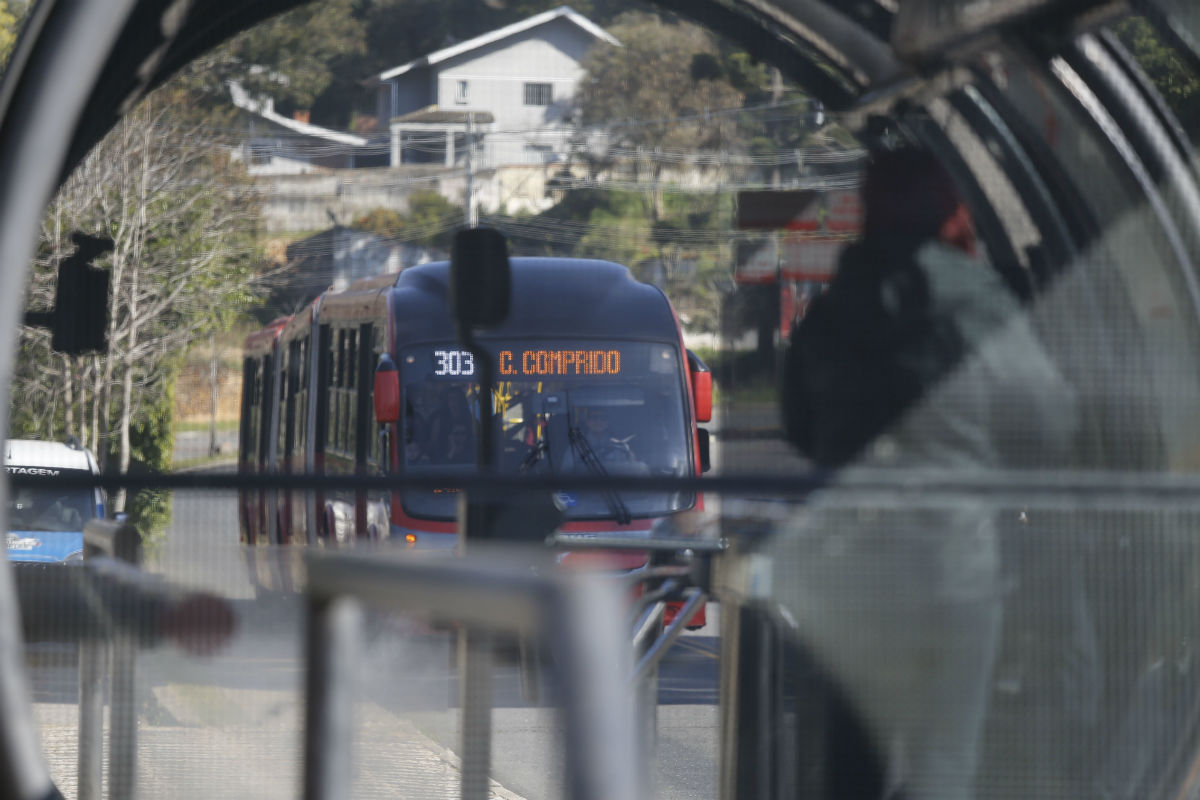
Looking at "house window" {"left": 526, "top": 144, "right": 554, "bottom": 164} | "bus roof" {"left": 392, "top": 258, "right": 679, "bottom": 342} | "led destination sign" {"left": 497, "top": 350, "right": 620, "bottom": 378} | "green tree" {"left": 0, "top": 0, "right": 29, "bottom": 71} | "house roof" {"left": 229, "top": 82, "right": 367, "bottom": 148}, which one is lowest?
"led destination sign" {"left": 497, "top": 350, "right": 620, "bottom": 378}

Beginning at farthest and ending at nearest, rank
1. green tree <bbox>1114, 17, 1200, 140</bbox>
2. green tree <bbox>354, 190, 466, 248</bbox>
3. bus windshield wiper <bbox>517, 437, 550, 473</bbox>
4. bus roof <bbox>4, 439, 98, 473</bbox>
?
bus windshield wiper <bbox>517, 437, 550, 473</bbox>, green tree <bbox>354, 190, 466, 248</bbox>, bus roof <bbox>4, 439, 98, 473</bbox>, green tree <bbox>1114, 17, 1200, 140</bbox>

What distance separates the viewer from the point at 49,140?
184cm

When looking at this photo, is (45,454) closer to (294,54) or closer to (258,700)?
(294,54)

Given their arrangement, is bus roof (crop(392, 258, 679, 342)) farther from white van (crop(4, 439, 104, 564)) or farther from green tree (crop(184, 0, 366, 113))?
white van (crop(4, 439, 104, 564))

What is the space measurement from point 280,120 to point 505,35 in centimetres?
71

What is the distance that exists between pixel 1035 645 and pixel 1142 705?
27 cm

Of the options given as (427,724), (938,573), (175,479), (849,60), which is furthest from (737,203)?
(427,724)

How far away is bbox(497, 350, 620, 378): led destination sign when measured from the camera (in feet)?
19.2

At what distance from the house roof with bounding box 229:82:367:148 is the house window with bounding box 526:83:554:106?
0.50 meters

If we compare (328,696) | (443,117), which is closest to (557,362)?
(443,117)

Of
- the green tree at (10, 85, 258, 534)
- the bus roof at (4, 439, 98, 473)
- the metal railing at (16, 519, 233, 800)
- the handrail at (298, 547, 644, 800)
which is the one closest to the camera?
the handrail at (298, 547, 644, 800)

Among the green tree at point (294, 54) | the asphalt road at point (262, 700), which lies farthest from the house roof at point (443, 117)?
the asphalt road at point (262, 700)

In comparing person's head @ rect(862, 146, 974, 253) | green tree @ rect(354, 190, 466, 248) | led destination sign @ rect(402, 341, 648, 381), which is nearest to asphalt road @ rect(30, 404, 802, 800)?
person's head @ rect(862, 146, 974, 253)

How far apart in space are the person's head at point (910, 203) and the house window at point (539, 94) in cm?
134
